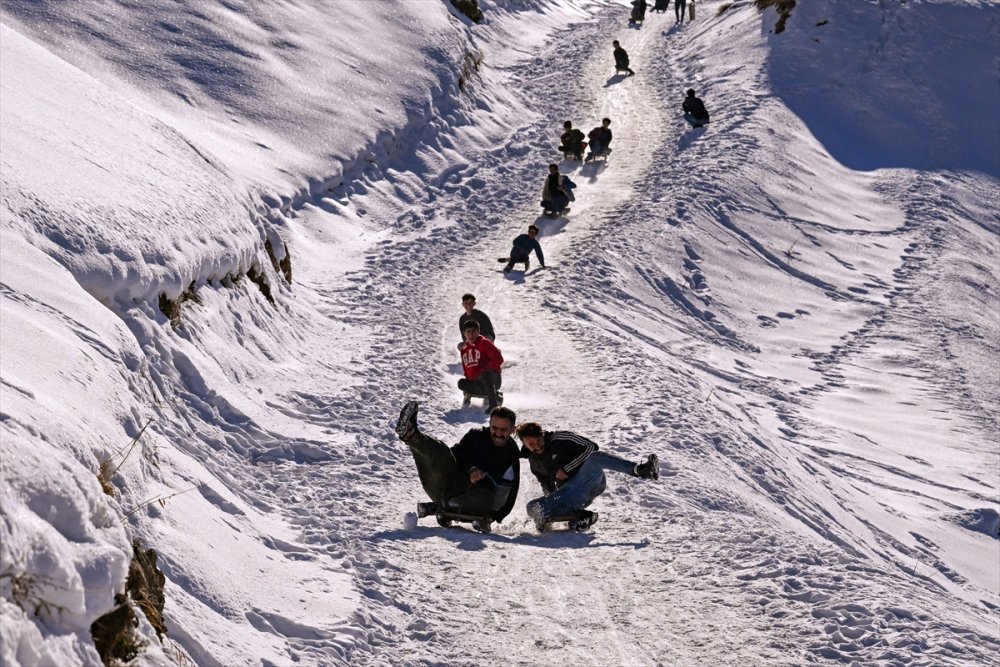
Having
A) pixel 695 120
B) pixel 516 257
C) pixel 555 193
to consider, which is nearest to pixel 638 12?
pixel 695 120

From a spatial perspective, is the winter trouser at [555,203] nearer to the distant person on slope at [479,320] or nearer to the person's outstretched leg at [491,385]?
the distant person on slope at [479,320]

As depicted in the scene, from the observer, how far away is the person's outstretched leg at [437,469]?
10.1 meters

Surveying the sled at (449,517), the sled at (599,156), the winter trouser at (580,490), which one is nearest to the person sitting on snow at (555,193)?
the sled at (599,156)

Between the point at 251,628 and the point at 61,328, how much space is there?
2879 millimetres

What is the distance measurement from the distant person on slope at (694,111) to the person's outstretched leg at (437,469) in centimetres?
2109

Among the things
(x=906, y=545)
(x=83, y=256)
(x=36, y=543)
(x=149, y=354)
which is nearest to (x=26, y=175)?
(x=83, y=256)

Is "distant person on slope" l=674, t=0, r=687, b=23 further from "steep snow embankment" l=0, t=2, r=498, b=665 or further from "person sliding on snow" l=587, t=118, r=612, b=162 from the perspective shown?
"steep snow embankment" l=0, t=2, r=498, b=665

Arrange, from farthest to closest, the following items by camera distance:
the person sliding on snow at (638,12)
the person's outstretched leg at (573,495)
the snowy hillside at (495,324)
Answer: the person sliding on snow at (638,12) → the person's outstretched leg at (573,495) → the snowy hillside at (495,324)

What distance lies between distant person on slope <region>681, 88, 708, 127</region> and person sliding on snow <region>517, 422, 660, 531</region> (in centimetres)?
2037

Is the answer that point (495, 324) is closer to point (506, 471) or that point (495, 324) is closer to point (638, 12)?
point (506, 471)

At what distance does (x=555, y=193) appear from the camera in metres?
23.3

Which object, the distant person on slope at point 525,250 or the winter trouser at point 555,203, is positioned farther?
the winter trouser at point 555,203

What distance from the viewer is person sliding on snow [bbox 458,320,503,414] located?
543 inches

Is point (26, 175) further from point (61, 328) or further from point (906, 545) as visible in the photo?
point (906, 545)
